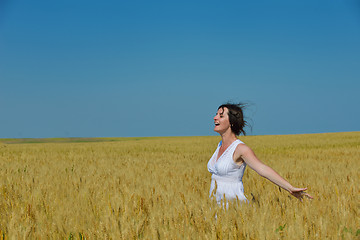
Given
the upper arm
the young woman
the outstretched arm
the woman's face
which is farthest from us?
the woman's face

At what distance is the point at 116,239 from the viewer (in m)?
1.89

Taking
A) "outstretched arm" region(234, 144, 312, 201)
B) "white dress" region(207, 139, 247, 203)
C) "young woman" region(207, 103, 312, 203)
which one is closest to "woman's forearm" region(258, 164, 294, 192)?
"outstretched arm" region(234, 144, 312, 201)

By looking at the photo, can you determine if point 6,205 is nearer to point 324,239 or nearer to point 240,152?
point 240,152

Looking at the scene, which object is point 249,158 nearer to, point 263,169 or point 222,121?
point 263,169

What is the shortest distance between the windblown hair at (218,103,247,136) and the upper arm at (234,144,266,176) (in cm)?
26

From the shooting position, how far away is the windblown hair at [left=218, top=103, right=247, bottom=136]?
10.6 feet

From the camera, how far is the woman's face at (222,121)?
3213mm

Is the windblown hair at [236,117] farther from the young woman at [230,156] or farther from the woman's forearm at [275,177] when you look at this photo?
the woman's forearm at [275,177]

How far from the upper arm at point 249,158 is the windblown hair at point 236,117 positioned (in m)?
0.26

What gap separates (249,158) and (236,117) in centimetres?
46

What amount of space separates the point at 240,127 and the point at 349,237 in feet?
5.30

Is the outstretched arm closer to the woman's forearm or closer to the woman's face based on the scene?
the woman's forearm

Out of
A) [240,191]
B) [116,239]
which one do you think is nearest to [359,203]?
[240,191]

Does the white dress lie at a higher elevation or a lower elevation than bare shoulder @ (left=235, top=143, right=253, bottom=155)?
lower
